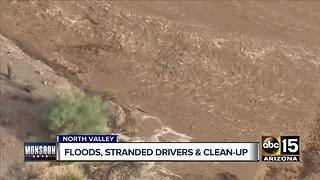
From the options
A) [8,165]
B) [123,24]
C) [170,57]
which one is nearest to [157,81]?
[170,57]

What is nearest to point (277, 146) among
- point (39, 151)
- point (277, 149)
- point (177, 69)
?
point (277, 149)

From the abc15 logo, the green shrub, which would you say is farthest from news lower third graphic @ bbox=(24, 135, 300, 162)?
the green shrub

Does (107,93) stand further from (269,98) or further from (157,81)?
(269,98)

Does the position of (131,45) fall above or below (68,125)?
above

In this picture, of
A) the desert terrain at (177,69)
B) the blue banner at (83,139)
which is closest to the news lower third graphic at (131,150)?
the blue banner at (83,139)

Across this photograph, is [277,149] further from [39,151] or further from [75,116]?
[39,151]

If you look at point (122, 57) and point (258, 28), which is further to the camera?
point (258, 28)
